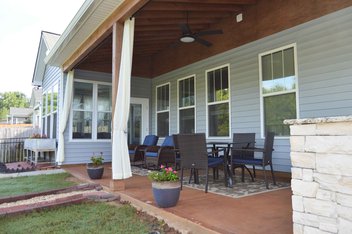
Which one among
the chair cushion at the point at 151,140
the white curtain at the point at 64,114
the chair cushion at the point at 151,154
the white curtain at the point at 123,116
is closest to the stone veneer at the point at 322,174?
the white curtain at the point at 123,116

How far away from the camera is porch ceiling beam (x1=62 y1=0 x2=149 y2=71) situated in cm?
417

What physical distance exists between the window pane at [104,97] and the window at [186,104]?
7.96 ft

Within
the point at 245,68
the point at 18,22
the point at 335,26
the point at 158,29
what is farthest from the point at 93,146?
the point at 18,22

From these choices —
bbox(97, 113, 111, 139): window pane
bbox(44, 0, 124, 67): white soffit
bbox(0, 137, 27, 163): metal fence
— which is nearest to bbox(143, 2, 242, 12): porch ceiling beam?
bbox(44, 0, 124, 67): white soffit

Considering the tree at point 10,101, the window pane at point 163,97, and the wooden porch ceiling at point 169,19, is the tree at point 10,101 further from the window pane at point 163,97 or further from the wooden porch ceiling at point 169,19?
the wooden porch ceiling at point 169,19

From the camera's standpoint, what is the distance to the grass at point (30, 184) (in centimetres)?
452

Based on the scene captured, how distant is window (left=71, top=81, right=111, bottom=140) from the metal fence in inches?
161

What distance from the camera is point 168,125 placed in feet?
27.3

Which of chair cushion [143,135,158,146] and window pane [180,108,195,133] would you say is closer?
window pane [180,108,195,133]

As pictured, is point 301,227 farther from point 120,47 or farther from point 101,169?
point 101,169

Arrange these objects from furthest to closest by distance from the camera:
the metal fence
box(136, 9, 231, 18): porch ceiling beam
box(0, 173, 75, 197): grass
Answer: the metal fence < box(136, 9, 231, 18): porch ceiling beam < box(0, 173, 75, 197): grass

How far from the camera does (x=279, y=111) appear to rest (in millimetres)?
5035

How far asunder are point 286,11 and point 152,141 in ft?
15.4

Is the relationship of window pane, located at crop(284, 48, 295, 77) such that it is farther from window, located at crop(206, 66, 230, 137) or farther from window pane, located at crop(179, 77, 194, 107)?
window pane, located at crop(179, 77, 194, 107)
